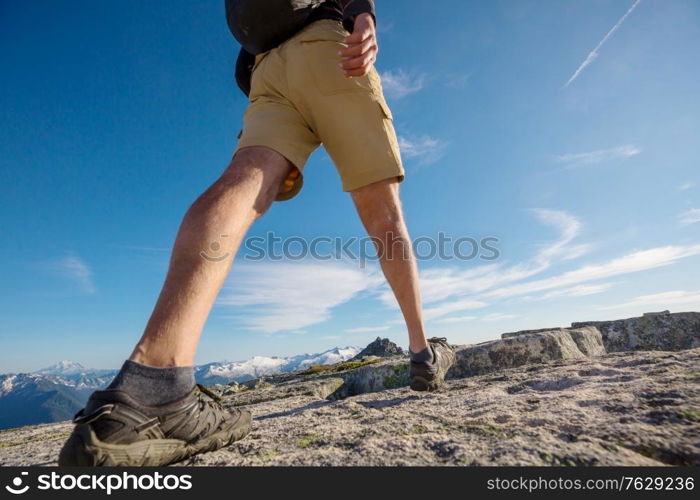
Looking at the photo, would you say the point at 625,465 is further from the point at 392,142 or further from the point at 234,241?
the point at 392,142

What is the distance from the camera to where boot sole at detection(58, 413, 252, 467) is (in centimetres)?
131

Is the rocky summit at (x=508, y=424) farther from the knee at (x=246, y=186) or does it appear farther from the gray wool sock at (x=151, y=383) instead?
the knee at (x=246, y=186)

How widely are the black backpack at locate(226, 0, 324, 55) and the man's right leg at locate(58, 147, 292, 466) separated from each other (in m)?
1.34

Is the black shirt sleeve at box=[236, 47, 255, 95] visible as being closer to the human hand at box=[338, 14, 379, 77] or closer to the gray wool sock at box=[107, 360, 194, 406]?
the human hand at box=[338, 14, 379, 77]

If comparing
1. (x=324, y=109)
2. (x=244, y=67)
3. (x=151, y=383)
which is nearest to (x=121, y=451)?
(x=151, y=383)

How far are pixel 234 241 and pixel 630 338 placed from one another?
5.93 metres

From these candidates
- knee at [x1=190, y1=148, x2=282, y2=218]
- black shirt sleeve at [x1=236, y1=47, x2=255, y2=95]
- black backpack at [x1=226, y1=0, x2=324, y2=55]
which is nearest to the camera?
knee at [x1=190, y1=148, x2=282, y2=218]

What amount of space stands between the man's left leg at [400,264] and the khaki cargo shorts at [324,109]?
0.65 ft

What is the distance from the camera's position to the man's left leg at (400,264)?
2.68 m

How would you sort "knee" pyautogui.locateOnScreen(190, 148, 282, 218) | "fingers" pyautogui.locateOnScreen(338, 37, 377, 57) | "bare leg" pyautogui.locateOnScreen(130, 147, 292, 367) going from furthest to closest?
"fingers" pyautogui.locateOnScreen(338, 37, 377, 57)
"knee" pyautogui.locateOnScreen(190, 148, 282, 218)
"bare leg" pyautogui.locateOnScreen(130, 147, 292, 367)

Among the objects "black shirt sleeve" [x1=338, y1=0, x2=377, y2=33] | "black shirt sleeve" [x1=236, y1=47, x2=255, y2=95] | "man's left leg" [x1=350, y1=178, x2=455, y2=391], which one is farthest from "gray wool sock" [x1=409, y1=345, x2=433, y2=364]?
"black shirt sleeve" [x1=236, y1=47, x2=255, y2=95]

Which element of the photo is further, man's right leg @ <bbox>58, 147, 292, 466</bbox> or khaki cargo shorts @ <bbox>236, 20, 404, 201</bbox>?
khaki cargo shorts @ <bbox>236, 20, 404, 201</bbox>
